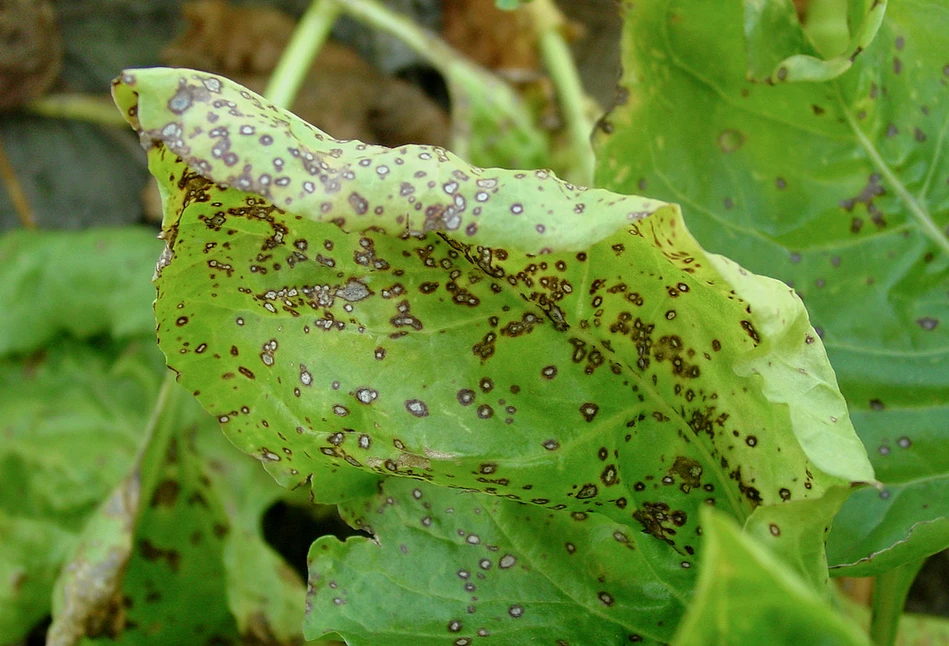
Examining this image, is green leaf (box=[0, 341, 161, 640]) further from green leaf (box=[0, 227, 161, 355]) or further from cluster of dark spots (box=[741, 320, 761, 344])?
cluster of dark spots (box=[741, 320, 761, 344])

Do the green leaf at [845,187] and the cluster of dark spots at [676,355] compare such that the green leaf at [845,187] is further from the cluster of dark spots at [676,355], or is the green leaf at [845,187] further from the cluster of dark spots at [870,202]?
the cluster of dark spots at [676,355]

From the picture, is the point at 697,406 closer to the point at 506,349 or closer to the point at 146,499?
the point at 506,349

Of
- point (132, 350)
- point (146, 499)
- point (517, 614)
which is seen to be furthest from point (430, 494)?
point (132, 350)

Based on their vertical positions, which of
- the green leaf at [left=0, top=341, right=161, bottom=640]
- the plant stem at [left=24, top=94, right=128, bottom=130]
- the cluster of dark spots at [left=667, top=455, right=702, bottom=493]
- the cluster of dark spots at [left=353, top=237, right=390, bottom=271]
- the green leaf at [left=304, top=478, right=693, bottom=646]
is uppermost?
the cluster of dark spots at [left=353, top=237, right=390, bottom=271]

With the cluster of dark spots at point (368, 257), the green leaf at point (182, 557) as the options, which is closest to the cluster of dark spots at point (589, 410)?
the cluster of dark spots at point (368, 257)

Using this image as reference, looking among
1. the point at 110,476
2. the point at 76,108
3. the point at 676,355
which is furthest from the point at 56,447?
the point at 676,355

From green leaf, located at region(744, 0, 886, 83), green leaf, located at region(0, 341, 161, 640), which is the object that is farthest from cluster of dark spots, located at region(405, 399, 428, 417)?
green leaf, located at region(0, 341, 161, 640)

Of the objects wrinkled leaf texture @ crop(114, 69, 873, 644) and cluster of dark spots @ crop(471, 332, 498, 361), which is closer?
wrinkled leaf texture @ crop(114, 69, 873, 644)
